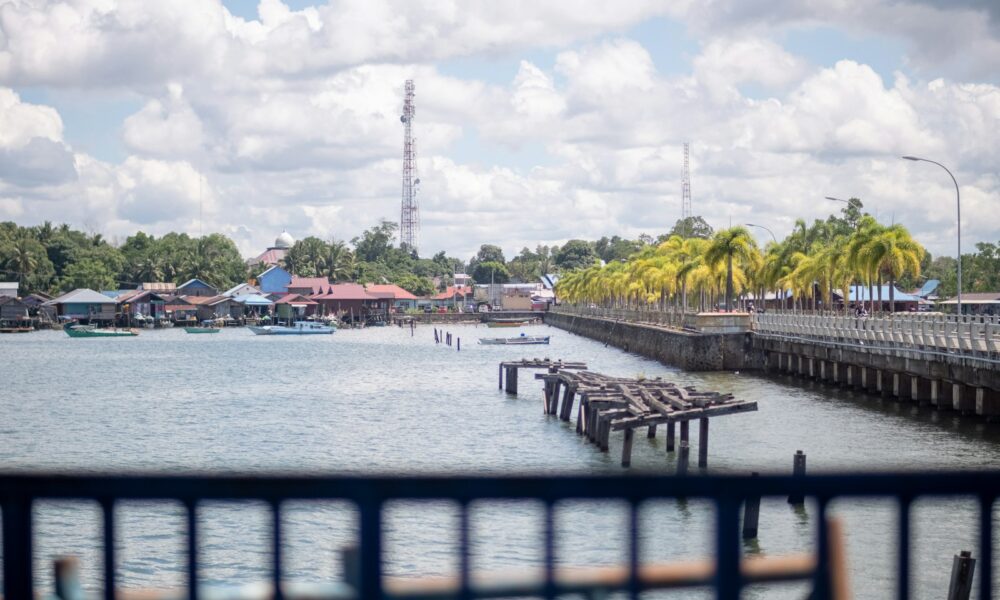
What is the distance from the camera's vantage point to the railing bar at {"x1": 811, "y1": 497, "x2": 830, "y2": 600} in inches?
154

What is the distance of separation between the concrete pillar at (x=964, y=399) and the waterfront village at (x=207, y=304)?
5026 inches

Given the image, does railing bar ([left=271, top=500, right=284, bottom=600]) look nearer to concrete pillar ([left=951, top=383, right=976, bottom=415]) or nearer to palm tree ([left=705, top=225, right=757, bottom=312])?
concrete pillar ([left=951, top=383, right=976, bottom=415])

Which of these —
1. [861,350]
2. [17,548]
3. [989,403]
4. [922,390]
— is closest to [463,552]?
[17,548]

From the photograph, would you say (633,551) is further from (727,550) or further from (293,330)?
(293,330)

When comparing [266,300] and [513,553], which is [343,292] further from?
[513,553]

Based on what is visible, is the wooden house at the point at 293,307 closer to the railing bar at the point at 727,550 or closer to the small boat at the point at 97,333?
the small boat at the point at 97,333

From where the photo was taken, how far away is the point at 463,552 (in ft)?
12.7

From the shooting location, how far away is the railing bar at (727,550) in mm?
3883

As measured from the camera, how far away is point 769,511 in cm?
2198

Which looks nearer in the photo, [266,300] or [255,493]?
[255,493]

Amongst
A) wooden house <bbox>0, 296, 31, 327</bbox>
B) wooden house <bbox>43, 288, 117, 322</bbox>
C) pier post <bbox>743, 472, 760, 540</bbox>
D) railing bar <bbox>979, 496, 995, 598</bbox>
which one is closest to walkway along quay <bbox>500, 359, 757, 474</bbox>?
pier post <bbox>743, 472, 760, 540</bbox>

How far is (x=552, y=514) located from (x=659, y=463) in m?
26.3

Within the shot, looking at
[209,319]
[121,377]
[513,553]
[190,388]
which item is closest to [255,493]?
[513,553]

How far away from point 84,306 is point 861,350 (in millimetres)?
126928
